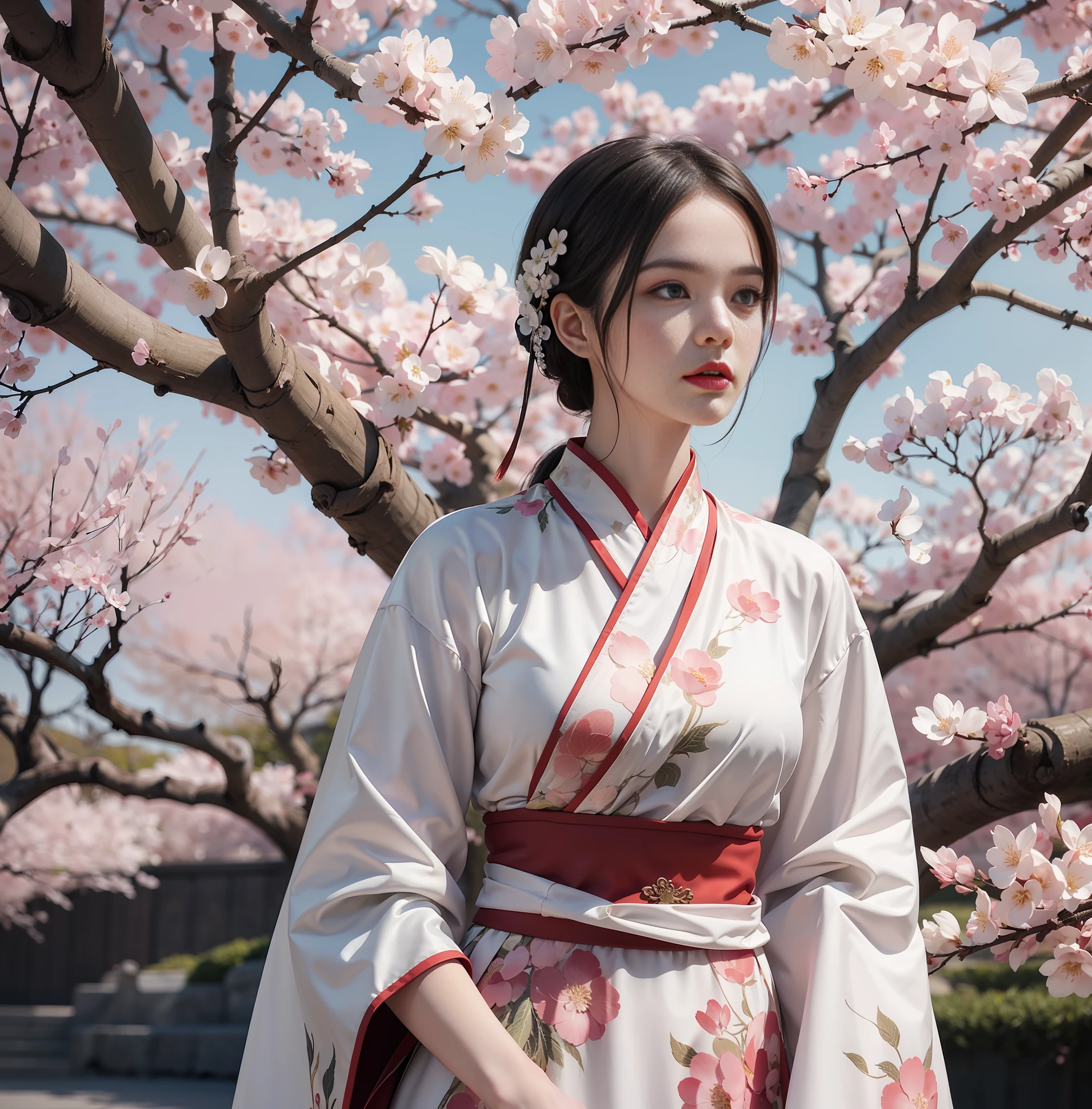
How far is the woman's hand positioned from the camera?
3.95ft

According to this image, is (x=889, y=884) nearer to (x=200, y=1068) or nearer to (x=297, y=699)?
(x=200, y=1068)

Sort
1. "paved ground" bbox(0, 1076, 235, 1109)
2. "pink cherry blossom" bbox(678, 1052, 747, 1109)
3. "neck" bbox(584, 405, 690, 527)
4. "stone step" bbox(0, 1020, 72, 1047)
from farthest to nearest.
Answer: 1. "stone step" bbox(0, 1020, 72, 1047)
2. "paved ground" bbox(0, 1076, 235, 1109)
3. "neck" bbox(584, 405, 690, 527)
4. "pink cherry blossom" bbox(678, 1052, 747, 1109)

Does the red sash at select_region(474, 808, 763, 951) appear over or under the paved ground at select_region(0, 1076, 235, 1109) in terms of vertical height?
over

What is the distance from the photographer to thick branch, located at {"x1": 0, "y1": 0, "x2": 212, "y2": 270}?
200cm

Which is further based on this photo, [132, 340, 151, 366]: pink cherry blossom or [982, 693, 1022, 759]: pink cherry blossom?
[982, 693, 1022, 759]: pink cherry blossom

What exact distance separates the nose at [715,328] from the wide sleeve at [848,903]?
0.43m

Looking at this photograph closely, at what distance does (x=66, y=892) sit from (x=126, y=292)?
11608 mm

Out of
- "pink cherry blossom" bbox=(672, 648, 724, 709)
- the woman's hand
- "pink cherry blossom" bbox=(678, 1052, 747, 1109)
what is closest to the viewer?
the woman's hand

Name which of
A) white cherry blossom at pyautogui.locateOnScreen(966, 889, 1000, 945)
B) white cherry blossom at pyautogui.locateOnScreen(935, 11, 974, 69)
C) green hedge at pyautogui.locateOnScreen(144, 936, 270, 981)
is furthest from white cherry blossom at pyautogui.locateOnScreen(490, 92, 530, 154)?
green hedge at pyautogui.locateOnScreen(144, 936, 270, 981)

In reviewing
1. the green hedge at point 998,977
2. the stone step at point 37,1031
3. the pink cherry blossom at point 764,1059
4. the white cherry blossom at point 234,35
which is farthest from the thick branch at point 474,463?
the stone step at point 37,1031

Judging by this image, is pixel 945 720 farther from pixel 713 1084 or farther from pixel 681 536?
Answer: pixel 713 1084

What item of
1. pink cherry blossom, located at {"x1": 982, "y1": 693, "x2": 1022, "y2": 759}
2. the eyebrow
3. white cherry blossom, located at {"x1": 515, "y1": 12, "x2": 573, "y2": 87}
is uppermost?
white cherry blossom, located at {"x1": 515, "y1": 12, "x2": 573, "y2": 87}

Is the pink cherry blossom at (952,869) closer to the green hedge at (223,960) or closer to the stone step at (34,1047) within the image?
the green hedge at (223,960)

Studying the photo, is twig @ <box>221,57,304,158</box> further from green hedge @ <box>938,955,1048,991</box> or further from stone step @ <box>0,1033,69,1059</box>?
stone step @ <box>0,1033,69,1059</box>
